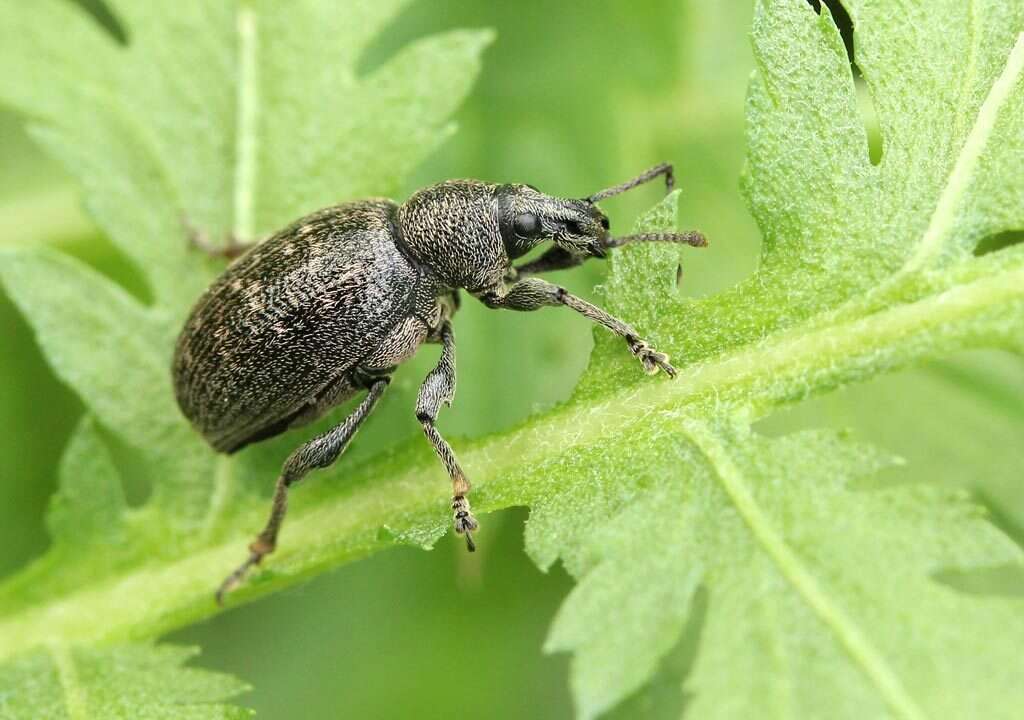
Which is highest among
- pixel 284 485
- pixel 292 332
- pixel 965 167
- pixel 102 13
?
pixel 102 13

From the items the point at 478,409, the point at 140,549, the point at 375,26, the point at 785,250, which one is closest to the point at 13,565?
the point at 140,549

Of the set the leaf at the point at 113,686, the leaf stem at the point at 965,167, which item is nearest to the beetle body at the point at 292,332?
the leaf at the point at 113,686

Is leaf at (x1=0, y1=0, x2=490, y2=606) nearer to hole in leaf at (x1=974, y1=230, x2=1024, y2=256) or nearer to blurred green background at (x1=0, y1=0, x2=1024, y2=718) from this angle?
blurred green background at (x1=0, y1=0, x2=1024, y2=718)

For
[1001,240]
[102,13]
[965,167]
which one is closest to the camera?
[965,167]

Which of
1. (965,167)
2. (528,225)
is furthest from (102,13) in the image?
(965,167)

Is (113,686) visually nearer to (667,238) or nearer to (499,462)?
(499,462)

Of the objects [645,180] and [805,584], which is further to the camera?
[645,180]

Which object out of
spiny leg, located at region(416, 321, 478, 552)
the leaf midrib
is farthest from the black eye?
the leaf midrib

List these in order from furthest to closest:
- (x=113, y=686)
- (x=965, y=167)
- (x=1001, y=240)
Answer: (x=1001, y=240)
(x=113, y=686)
(x=965, y=167)
